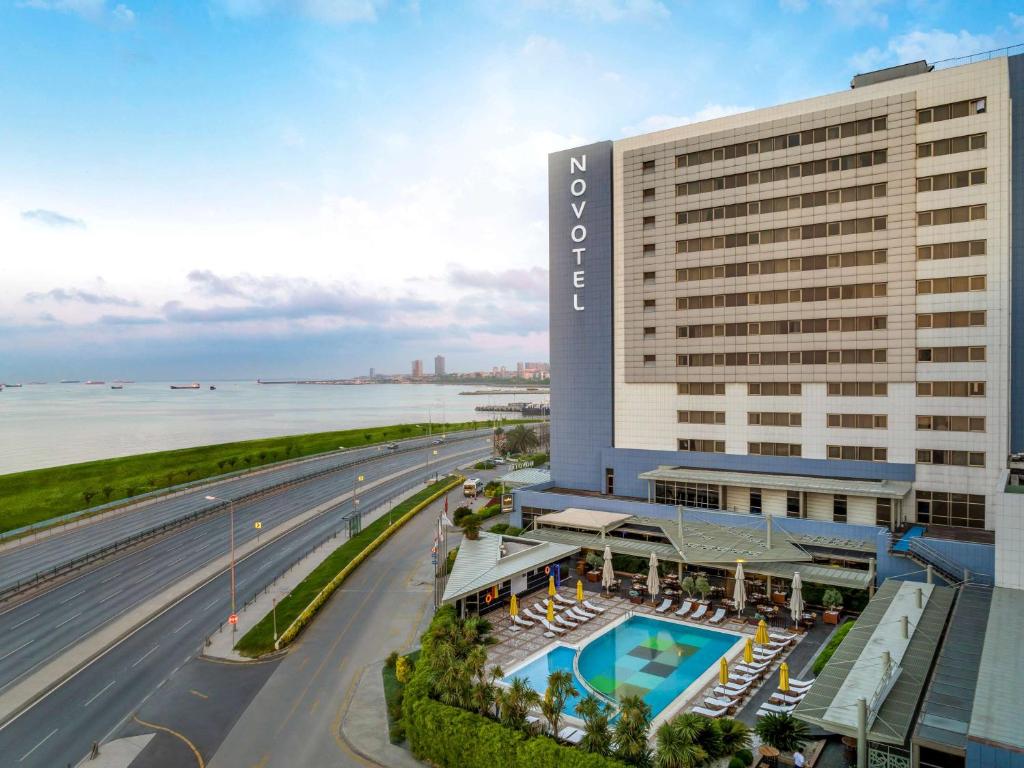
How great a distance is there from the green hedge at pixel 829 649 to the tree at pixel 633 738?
14.3 m

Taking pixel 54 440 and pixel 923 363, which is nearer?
pixel 923 363

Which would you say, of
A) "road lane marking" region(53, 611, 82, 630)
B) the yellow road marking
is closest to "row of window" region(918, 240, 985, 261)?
the yellow road marking

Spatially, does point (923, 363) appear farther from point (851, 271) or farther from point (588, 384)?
point (588, 384)

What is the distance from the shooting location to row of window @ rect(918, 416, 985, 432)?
49938 millimetres

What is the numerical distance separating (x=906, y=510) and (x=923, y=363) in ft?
40.5

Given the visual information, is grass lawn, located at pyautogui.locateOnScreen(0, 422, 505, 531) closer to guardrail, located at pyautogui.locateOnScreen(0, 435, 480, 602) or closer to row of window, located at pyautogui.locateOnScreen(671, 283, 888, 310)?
guardrail, located at pyautogui.locateOnScreen(0, 435, 480, 602)

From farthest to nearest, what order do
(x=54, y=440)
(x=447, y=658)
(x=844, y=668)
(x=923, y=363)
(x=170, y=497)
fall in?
(x=54, y=440) → (x=170, y=497) → (x=923, y=363) → (x=447, y=658) → (x=844, y=668)

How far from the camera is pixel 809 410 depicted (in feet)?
187

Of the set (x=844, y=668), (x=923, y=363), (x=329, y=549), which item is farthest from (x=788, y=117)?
(x=329, y=549)

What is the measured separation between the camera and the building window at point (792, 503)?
5631cm

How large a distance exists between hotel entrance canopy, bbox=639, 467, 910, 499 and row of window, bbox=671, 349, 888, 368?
10.3 meters

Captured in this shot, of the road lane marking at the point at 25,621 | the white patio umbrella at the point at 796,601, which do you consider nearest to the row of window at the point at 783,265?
the white patio umbrella at the point at 796,601

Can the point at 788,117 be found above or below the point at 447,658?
above

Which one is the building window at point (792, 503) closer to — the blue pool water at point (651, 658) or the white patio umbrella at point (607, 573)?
the white patio umbrella at point (607, 573)
